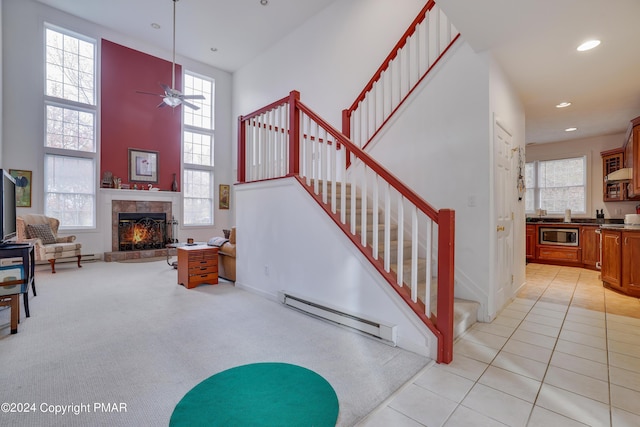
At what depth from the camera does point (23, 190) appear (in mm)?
5969

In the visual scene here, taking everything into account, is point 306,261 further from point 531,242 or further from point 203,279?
point 531,242

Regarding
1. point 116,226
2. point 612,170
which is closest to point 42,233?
point 116,226

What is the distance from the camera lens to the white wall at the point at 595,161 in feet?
21.3

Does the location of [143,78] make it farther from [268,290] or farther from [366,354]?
[366,354]

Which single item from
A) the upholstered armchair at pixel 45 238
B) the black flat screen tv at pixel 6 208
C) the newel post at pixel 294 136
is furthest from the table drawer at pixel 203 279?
the upholstered armchair at pixel 45 238

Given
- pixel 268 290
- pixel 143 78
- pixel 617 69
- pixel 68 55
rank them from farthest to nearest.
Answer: pixel 143 78
pixel 68 55
pixel 268 290
pixel 617 69

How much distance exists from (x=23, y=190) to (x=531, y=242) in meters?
11.4

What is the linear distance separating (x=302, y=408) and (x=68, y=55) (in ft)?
29.6

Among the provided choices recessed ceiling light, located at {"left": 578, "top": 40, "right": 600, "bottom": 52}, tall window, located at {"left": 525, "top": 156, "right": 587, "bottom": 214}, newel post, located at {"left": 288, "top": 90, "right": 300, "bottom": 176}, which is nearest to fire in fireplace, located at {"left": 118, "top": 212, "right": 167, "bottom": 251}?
newel post, located at {"left": 288, "top": 90, "right": 300, "bottom": 176}

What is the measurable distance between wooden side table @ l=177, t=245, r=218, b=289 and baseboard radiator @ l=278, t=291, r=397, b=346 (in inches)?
61.7

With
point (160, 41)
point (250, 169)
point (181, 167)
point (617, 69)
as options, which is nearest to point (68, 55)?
point (160, 41)

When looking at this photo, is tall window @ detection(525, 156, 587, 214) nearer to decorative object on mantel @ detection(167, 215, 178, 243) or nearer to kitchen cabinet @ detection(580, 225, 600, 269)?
kitchen cabinet @ detection(580, 225, 600, 269)

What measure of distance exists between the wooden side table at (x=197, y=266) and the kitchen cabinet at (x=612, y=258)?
6.20 m

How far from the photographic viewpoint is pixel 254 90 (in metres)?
8.62
